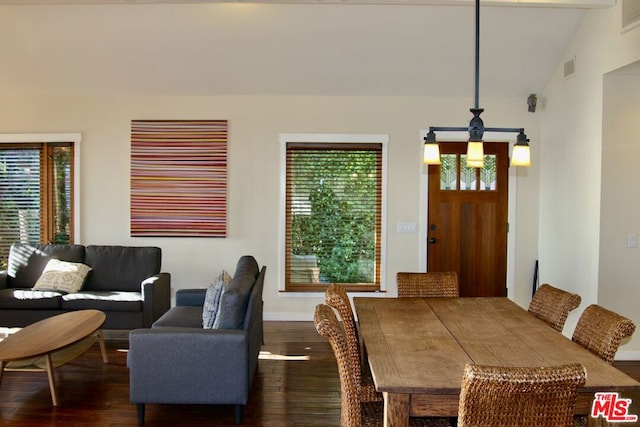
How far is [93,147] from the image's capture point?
219 inches

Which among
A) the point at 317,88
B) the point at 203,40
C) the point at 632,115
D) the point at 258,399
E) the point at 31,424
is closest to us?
the point at 31,424

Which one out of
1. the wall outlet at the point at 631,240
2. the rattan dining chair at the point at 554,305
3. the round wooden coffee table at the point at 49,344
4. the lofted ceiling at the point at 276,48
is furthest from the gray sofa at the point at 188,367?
the wall outlet at the point at 631,240

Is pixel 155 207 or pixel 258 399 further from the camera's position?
pixel 155 207

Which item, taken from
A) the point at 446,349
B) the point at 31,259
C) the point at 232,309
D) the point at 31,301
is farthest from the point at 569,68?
the point at 31,259

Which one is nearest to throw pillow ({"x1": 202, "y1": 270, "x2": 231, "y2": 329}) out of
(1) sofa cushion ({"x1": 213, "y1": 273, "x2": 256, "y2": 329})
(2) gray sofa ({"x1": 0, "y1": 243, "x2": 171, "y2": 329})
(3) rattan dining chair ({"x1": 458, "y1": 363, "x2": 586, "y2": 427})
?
(1) sofa cushion ({"x1": 213, "y1": 273, "x2": 256, "y2": 329})

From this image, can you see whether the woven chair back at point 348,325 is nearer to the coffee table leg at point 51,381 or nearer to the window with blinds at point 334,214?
the coffee table leg at point 51,381

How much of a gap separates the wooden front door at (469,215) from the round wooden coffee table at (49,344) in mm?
3575

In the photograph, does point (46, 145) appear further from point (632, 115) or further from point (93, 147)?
point (632, 115)

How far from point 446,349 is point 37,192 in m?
5.19

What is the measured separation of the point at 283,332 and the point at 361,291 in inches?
41.2

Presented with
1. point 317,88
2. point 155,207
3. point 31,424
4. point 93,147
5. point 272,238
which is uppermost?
point 317,88

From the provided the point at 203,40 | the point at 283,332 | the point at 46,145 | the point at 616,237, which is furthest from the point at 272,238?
the point at 616,237

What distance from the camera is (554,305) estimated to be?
2914 millimetres

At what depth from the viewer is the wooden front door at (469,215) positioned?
5512 millimetres
